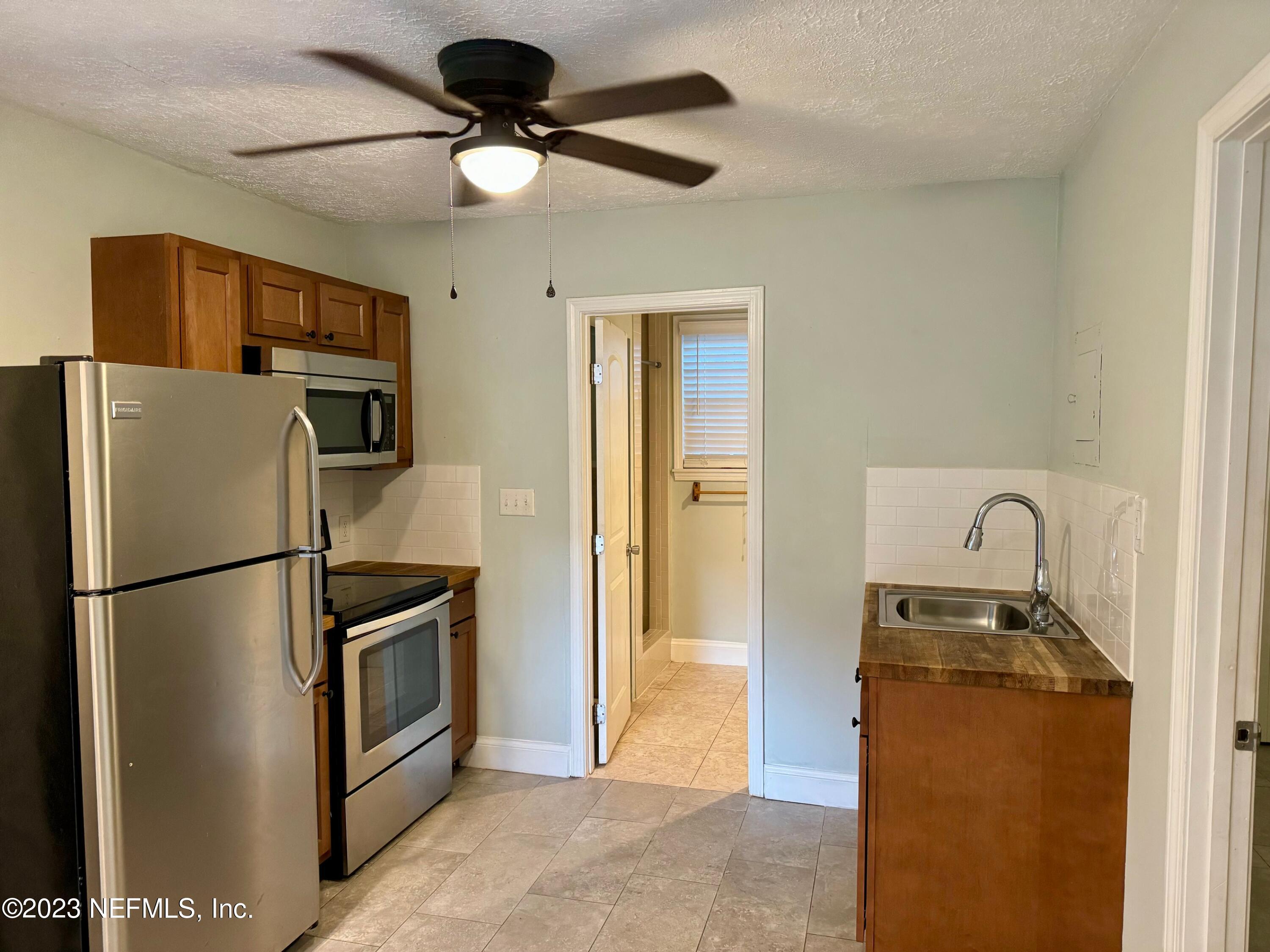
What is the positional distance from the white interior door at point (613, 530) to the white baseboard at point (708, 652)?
1116mm

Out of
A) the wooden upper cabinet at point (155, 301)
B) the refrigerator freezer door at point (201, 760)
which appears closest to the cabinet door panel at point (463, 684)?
the refrigerator freezer door at point (201, 760)

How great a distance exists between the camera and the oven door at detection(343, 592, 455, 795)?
2754mm

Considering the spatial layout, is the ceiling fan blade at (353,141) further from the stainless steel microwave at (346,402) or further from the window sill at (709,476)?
the window sill at (709,476)

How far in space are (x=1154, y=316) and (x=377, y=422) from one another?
2566mm

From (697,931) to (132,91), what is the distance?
280 centimetres

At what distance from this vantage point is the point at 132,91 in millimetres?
2176

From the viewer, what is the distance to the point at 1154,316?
1875 mm

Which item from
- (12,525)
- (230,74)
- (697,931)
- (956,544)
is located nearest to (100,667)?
(12,525)

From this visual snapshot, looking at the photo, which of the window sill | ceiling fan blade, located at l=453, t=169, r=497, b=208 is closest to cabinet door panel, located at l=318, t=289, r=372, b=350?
ceiling fan blade, located at l=453, t=169, r=497, b=208

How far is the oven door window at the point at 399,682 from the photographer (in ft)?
9.30

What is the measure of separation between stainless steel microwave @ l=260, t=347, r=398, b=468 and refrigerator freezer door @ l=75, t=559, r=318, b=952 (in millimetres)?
735

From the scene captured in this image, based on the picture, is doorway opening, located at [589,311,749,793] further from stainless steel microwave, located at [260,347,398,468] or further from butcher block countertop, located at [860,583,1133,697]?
butcher block countertop, located at [860,583,1133,697]

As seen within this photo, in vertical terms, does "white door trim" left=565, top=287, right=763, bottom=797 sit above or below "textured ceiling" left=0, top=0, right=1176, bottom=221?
below

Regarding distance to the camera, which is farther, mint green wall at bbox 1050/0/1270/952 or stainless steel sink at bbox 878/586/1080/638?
stainless steel sink at bbox 878/586/1080/638
